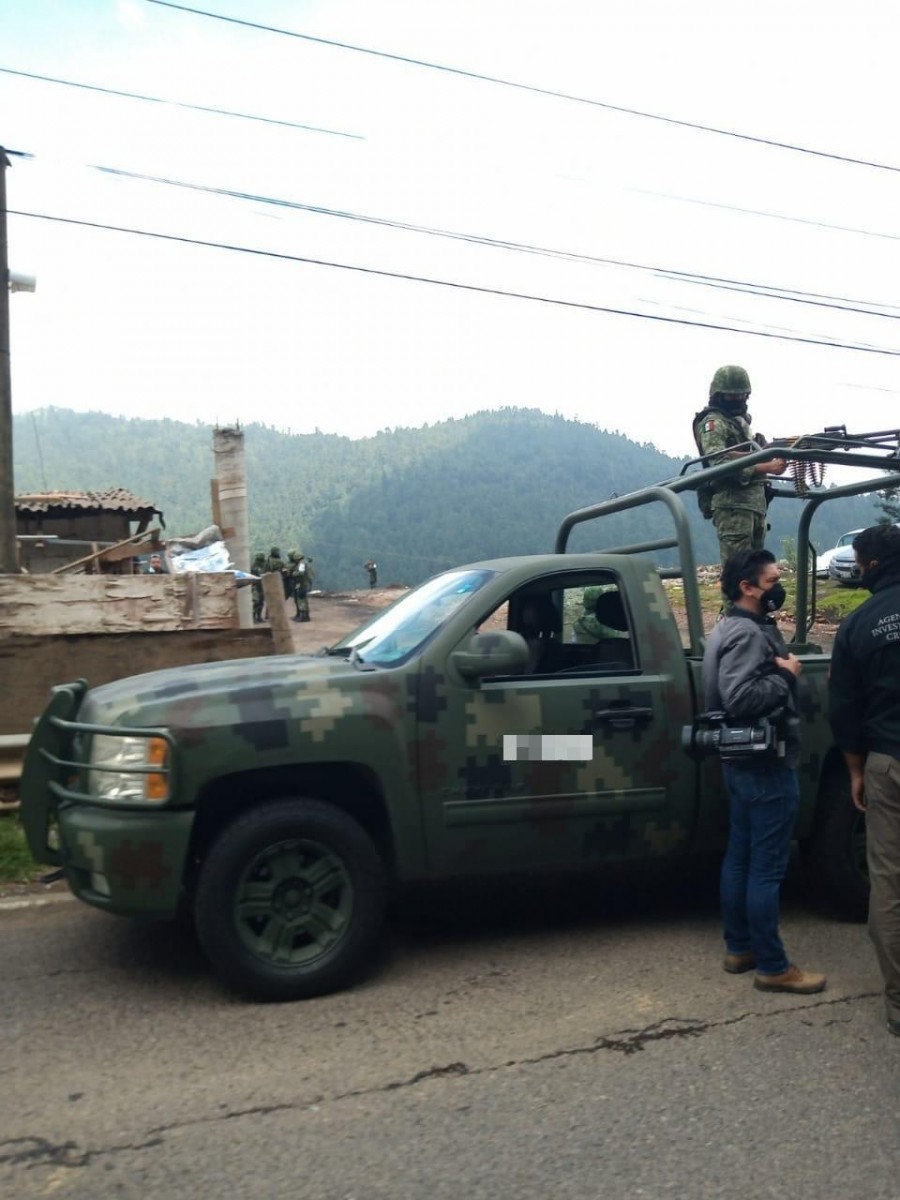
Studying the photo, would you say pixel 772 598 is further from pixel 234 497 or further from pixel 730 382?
pixel 234 497

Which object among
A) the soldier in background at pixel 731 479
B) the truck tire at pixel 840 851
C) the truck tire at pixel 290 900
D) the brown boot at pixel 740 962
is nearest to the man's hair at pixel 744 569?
the truck tire at pixel 840 851

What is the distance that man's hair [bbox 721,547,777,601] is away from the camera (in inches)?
174

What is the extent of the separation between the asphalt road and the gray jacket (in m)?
1.08

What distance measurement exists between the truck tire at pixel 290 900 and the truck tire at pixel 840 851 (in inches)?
84.0

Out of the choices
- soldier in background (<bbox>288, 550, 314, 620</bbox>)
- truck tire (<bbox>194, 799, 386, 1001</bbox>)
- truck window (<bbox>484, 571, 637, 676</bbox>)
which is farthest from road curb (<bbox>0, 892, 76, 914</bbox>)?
soldier in background (<bbox>288, 550, 314, 620</bbox>)

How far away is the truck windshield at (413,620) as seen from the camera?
183 inches

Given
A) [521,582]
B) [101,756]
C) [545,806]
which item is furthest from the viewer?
[521,582]

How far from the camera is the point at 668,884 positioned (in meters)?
5.61

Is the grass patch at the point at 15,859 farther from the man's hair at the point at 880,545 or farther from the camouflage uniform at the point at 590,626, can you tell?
the man's hair at the point at 880,545

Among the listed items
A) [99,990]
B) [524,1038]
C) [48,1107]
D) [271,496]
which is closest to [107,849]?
[99,990]

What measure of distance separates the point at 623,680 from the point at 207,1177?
8.48 ft

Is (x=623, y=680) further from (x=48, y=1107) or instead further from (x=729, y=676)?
(x=48, y=1107)

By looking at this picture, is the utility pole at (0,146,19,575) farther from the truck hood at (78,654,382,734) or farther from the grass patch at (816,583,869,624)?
the grass patch at (816,583,869,624)

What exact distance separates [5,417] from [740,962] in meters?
9.01
